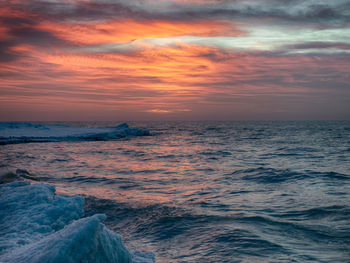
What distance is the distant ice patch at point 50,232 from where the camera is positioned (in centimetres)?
332

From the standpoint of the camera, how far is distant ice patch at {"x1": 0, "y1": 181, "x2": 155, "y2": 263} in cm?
332

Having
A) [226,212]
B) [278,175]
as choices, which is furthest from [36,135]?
[226,212]

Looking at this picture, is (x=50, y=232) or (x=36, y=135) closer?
(x=50, y=232)

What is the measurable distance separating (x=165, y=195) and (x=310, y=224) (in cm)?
444

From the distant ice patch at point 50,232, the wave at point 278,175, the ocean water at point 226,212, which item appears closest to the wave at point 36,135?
the ocean water at point 226,212

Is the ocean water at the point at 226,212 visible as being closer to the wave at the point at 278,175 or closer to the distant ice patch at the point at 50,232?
the wave at the point at 278,175

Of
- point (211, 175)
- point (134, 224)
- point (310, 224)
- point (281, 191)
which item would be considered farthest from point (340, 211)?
point (211, 175)

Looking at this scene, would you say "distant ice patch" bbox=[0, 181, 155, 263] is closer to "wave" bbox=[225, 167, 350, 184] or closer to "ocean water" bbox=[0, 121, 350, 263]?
"ocean water" bbox=[0, 121, 350, 263]

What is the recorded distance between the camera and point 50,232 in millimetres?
5309

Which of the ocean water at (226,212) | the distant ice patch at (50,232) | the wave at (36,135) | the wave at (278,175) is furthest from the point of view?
the wave at (36,135)

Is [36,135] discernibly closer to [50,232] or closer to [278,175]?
[278,175]

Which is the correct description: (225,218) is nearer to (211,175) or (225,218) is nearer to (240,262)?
(240,262)

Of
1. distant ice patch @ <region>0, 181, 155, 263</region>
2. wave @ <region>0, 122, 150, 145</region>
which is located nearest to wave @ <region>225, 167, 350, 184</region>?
distant ice patch @ <region>0, 181, 155, 263</region>

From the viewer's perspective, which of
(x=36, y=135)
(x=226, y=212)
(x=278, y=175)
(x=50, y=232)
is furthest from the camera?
(x=36, y=135)
